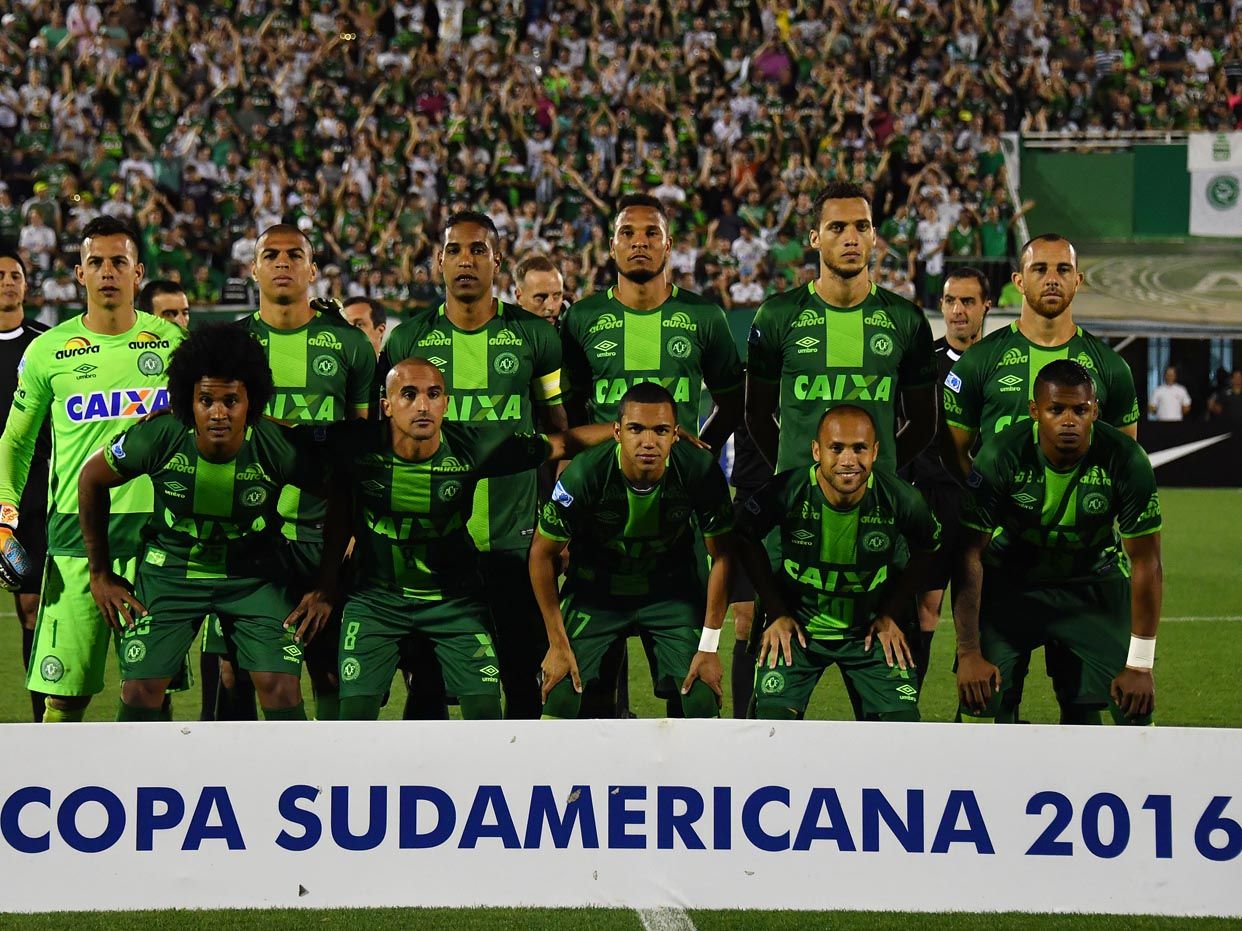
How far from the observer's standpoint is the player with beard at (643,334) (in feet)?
21.5

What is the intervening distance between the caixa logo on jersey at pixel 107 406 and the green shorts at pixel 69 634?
1.86 ft

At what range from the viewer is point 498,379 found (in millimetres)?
6414

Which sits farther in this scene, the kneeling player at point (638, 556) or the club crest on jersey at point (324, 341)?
the club crest on jersey at point (324, 341)

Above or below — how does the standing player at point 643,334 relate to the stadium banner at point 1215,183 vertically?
below

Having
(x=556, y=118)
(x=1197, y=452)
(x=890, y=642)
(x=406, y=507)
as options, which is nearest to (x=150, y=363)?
(x=406, y=507)

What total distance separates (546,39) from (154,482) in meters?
20.2

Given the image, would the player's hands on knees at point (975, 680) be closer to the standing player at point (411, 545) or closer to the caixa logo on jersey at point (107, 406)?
the standing player at point (411, 545)

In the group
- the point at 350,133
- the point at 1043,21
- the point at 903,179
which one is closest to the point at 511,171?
the point at 350,133

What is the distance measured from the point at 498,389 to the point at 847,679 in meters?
1.81

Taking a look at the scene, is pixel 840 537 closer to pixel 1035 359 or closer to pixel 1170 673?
pixel 1035 359

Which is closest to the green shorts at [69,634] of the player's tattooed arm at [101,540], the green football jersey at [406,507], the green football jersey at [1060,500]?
the player's tattooed arm at [101,540]

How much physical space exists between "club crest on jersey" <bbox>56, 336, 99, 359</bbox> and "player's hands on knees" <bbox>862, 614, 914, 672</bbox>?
129 inches

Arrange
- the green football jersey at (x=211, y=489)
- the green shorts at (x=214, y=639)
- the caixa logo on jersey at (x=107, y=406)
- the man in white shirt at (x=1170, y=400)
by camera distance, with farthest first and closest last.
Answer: the man in white shirt at (x=1170, y=400)
the caixa logo on jersey at (x=107, y=406)
the green shorts at (x=214, y=639)
the green football jersey at (x=211, y=489)

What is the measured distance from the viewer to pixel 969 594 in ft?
19.5
